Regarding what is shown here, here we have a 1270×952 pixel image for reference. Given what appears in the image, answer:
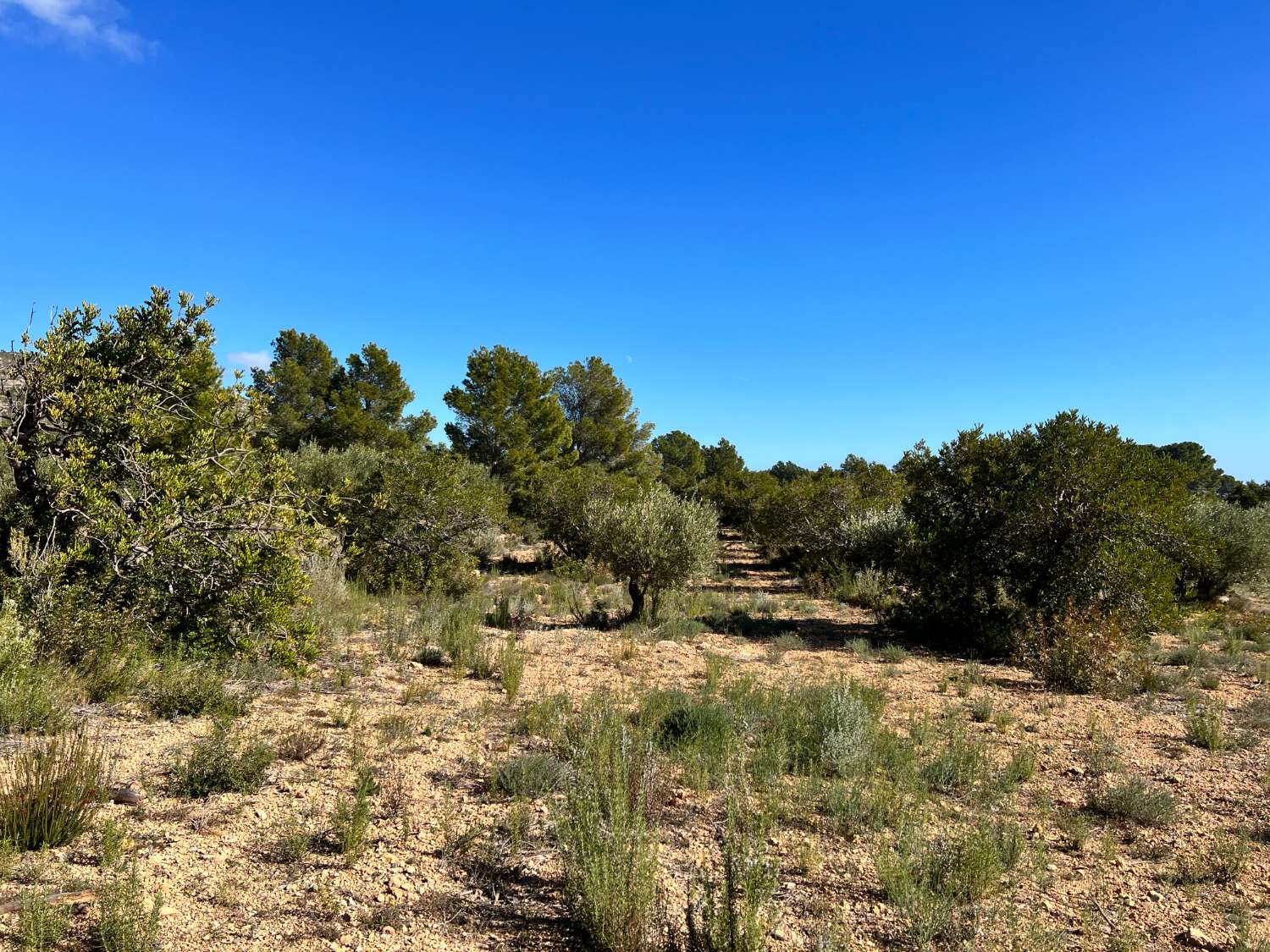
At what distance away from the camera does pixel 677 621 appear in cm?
1133

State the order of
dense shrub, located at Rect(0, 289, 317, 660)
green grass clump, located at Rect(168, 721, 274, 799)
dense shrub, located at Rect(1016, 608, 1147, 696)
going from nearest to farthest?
green grass clump, located at Rect(168, 721, 274, 799) → dense shrub, located at Rect(0, 289, 317, 660) → dense shrub, located at Rect(1016, 608, 1147, 696)

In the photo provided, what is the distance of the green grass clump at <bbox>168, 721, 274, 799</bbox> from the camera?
4.32m

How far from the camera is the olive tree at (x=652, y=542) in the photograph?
438 inches

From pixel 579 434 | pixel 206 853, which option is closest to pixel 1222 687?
pixel 206 853

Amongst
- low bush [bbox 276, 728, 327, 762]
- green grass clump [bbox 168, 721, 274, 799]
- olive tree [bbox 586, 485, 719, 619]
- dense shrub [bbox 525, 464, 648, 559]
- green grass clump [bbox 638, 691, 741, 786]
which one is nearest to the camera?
green grass clump [bbox 168, 721, 274, 799]

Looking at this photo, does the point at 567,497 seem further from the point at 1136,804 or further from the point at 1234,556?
the point at 1234,556

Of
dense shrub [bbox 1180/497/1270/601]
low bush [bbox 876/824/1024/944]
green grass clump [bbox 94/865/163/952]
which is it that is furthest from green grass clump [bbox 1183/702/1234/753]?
dense shrub [bbox 1180/497/1270/601]

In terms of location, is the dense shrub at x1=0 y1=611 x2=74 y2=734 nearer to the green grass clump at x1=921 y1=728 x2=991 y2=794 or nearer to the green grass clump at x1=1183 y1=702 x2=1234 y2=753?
the green grass clump at x1=921 y1=728 x2=991 y2=794

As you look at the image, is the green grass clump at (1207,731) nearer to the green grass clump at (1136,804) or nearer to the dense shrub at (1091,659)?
the dense shrub at (1091,659)

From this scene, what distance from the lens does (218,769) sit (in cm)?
441

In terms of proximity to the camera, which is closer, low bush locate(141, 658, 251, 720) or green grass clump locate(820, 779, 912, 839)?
green grass clump locate(820, 779, 912, 839)

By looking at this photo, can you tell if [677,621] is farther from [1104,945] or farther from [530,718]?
[1104,945]

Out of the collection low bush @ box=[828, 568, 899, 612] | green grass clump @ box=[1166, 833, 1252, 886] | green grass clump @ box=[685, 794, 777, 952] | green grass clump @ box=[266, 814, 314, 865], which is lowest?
green grass clump @ box=[1166, 833, 1252, 886]

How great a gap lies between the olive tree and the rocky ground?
383 cm
